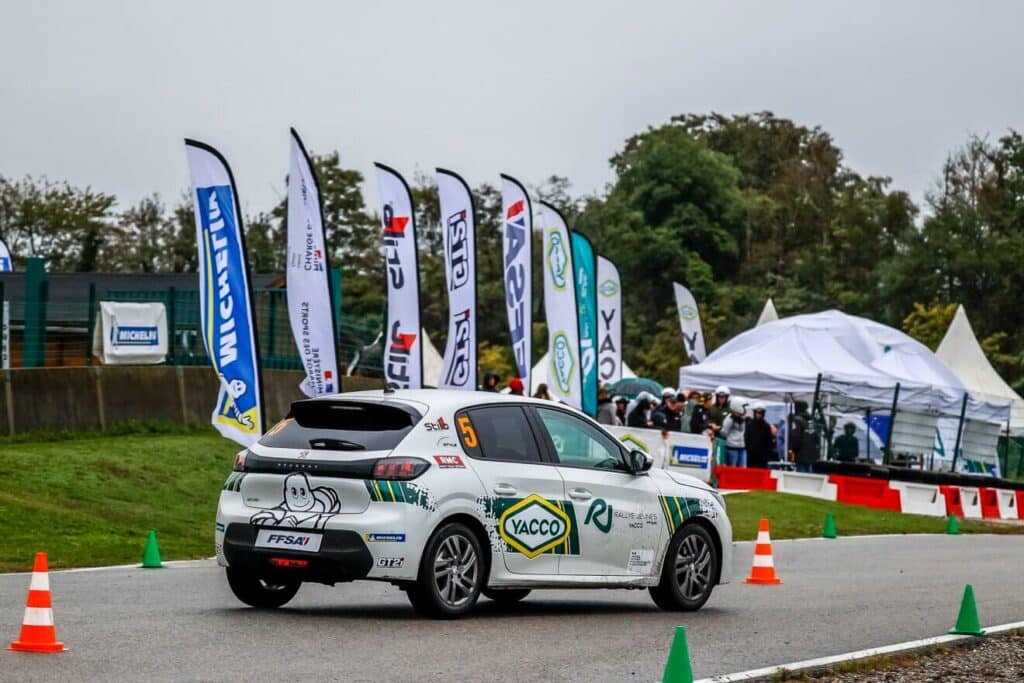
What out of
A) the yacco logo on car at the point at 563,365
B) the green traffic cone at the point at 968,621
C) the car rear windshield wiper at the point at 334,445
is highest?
the yacco logo on car at the point at 563,365

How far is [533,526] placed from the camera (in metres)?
11.9

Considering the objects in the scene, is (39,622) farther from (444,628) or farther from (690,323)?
(690,323)

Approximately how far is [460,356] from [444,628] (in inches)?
657

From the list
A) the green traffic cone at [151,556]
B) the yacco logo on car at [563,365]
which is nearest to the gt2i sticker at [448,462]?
the green traffic cone at [151,556]

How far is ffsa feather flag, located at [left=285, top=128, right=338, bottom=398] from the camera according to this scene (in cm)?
2248

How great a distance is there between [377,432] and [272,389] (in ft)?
67.0

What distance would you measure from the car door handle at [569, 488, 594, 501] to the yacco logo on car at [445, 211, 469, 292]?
51.3 feet

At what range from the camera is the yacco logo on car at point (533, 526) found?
38.4ft

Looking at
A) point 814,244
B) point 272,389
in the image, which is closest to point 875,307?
point 814,244

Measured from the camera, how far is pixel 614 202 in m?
83.2

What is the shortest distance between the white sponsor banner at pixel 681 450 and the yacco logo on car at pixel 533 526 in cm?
1628

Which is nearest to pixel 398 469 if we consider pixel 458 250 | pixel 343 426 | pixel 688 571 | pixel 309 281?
pixel 343 426

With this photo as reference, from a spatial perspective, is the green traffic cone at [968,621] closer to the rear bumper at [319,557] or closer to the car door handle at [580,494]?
the car door handle at [580,494]

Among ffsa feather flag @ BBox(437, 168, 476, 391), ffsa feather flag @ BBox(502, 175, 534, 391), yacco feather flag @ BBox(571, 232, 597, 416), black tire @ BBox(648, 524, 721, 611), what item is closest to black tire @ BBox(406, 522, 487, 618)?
black tire @ BBox(648, 524, 721, 611)
